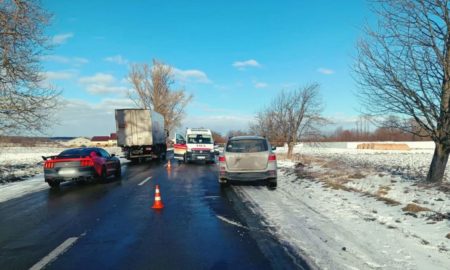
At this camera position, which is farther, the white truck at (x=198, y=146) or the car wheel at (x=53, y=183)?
the white truck at (x=198, y=146)

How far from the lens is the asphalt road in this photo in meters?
5.34

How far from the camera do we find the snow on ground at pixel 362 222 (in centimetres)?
538

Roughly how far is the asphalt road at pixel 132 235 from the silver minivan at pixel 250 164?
1387mm

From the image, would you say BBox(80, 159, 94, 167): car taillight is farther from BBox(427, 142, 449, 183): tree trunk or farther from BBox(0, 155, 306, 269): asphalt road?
BBox(427, 142, 449, 183): tree trunk

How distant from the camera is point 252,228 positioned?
7.28m

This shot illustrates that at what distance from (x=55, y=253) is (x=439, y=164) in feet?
36.5

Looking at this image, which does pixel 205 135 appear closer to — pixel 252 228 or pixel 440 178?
pixel 440 178

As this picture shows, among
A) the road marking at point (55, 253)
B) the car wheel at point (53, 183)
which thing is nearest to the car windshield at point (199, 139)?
the car wheel at point (53, 183)

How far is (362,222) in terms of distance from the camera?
7.59 metres

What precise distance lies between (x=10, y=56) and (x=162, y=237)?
13.9 metres

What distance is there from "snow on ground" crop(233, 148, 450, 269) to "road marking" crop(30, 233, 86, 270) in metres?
3.41

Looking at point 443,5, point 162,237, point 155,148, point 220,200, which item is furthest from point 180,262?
point 155,148

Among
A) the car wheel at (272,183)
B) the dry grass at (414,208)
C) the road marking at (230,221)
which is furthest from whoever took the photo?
the car wheel at (272,183)

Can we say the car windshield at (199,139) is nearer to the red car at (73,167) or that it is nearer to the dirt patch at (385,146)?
the red car at (73,167)
